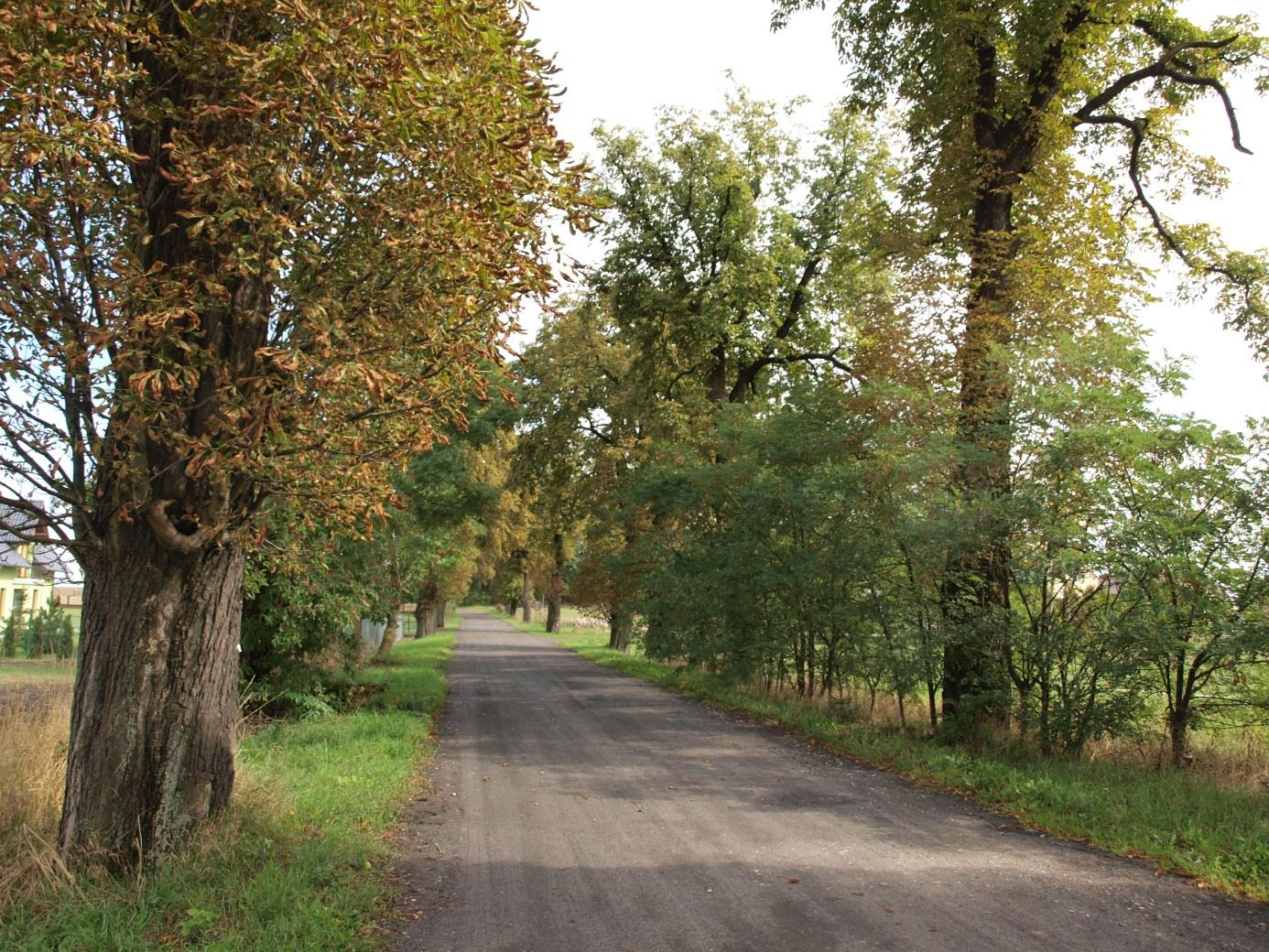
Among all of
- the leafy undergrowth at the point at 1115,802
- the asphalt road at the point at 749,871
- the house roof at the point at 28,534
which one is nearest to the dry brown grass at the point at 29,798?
the house roof at the point at 28,534

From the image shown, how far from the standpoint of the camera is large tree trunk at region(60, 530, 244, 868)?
519 cm

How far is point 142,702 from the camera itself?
529cm

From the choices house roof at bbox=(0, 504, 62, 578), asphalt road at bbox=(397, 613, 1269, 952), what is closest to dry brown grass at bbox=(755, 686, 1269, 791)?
asphalt road at bbox=(397, 613, 1269, 952)

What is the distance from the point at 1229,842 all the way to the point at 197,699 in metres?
7.23

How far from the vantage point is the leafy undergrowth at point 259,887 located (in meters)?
4.42

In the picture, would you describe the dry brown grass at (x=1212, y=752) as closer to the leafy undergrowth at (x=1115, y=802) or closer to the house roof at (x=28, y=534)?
the leafy undergrowth at (x=1115, y=802)

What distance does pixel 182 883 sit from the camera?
4.97 metres

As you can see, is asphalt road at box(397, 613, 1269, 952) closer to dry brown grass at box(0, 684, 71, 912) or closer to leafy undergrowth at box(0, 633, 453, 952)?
leafy undergrowth at box(0, 633, 453, 952)

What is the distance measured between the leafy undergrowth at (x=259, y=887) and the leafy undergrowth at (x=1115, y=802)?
5323 mm

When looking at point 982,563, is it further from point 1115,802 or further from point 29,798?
point 29,798

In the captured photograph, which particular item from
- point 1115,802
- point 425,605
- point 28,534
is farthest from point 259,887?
point 425,605

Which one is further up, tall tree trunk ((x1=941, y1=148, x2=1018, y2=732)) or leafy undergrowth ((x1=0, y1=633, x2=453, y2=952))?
tall tree trunk ((x1=941, y1=148, x2=1018, y2=732))

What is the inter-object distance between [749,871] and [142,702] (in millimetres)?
4024

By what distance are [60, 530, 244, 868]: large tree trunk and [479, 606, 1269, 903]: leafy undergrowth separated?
255 inches
